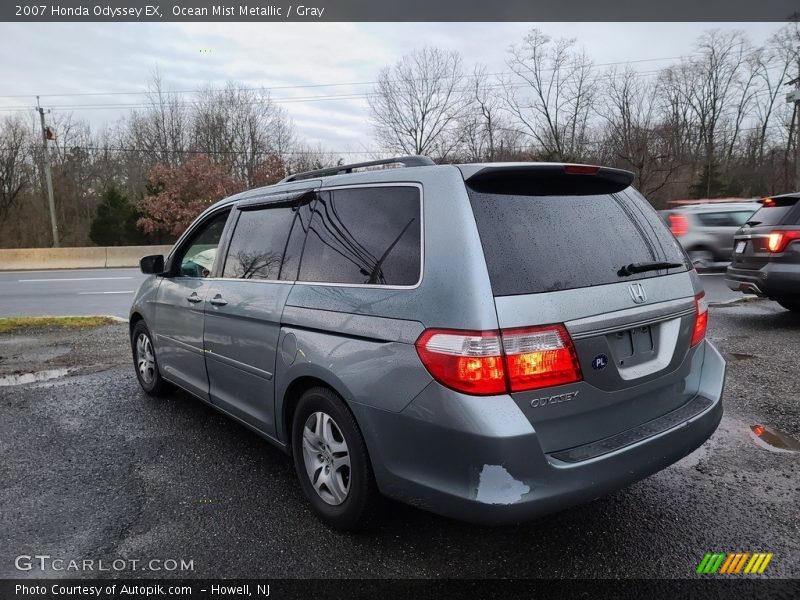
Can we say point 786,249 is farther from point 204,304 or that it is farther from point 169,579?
point 169,579

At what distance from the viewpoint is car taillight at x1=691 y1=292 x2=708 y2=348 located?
2861 mm

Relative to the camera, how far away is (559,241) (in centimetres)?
246

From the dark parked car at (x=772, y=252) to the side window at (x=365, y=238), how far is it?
22.1 ft

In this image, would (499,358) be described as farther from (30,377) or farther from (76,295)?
(76,295)

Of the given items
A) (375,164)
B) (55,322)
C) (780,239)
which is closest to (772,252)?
(780,239)

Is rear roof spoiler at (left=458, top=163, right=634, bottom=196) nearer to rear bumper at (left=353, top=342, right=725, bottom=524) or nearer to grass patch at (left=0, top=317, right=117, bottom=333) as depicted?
rear bumper at (left=353, top=342, right=725, bottom=524)

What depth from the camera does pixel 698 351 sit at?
2934 millimetres

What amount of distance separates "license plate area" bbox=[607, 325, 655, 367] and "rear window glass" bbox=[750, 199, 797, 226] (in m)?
6.19

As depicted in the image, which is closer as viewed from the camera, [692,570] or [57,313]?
[692,570]

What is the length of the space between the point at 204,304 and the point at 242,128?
39602 millimetres

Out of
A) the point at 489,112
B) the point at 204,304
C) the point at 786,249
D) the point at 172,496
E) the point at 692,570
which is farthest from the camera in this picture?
the point at 489,112

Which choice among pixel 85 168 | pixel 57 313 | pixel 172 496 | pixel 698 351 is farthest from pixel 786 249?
pixel 85 168

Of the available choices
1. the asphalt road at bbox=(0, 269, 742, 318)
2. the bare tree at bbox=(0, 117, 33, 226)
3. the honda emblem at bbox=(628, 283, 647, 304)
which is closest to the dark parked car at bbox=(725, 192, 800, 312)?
the asphalt road at bbox=(0, 269, 742, 318)

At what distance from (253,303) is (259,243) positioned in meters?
0.45
